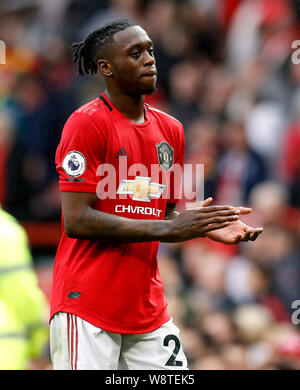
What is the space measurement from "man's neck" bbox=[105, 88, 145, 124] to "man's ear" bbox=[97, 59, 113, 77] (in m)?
0.08

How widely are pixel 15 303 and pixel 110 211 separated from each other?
27.7 inches

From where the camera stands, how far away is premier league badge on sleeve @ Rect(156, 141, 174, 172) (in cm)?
335

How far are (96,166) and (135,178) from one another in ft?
0.64

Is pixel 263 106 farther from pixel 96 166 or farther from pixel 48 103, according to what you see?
pixel 96 166

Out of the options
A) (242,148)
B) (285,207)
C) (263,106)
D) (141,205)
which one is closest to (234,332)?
(285,207)

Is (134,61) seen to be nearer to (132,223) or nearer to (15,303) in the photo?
(132,223)

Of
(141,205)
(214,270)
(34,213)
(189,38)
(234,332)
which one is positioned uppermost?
(189,38)

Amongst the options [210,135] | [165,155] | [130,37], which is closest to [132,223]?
[165,155]

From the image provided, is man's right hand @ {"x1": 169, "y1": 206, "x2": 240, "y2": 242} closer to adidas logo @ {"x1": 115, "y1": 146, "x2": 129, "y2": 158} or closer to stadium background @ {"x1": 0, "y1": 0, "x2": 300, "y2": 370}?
adidas logo @ {"x1": 115, "y1": 146, "x2": 129, "y2": 158}

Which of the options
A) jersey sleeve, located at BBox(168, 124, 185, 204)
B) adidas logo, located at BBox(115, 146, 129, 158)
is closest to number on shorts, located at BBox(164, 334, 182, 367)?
jersey sleeve, located at BBox(168, 124, 185, 204)

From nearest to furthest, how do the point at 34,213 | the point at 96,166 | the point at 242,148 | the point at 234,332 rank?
the point at 96,166, the point at 234,332, the point at 242,148, the point at 34,213

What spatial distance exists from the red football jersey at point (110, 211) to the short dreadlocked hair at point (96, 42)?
0.85ft

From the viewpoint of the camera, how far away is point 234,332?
5359mm

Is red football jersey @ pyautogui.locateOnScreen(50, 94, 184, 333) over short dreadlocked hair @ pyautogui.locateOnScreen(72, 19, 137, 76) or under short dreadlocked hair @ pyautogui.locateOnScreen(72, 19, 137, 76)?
under
